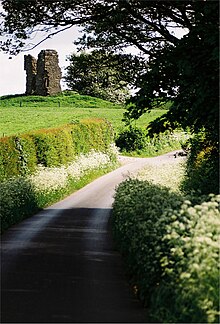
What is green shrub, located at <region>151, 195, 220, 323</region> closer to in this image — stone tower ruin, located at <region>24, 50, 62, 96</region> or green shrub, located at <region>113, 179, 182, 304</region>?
green shrub, located at <region>113, 179, 182, 304</region>

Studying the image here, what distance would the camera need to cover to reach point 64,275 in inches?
547

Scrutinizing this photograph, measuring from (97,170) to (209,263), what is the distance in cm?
3593

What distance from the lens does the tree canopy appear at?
16.7m

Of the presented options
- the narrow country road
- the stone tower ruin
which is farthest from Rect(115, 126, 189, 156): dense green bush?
the narrow country road

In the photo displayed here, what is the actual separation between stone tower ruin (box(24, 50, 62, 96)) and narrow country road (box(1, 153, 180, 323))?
216 ft

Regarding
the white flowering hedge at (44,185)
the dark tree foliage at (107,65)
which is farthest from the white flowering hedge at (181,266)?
the dark tree foliage at (107,65)

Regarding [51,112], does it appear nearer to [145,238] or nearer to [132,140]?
[132,140]

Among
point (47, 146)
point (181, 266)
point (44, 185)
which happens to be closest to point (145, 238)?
point (181, 266)

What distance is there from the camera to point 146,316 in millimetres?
10430

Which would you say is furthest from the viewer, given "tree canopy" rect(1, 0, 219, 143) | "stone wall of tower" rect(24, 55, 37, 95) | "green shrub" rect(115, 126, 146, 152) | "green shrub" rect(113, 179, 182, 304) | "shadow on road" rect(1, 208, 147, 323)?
"stone wall of tower" rect(24, 55, 37, 95)

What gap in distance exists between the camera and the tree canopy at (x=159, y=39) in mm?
16656

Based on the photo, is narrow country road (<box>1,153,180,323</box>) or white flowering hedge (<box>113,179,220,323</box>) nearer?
white flowering hedge (<box>113,179,220,323</box>)

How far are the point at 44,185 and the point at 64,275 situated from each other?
18832mm

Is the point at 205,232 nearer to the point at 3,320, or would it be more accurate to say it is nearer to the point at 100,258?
the point at 3,320
